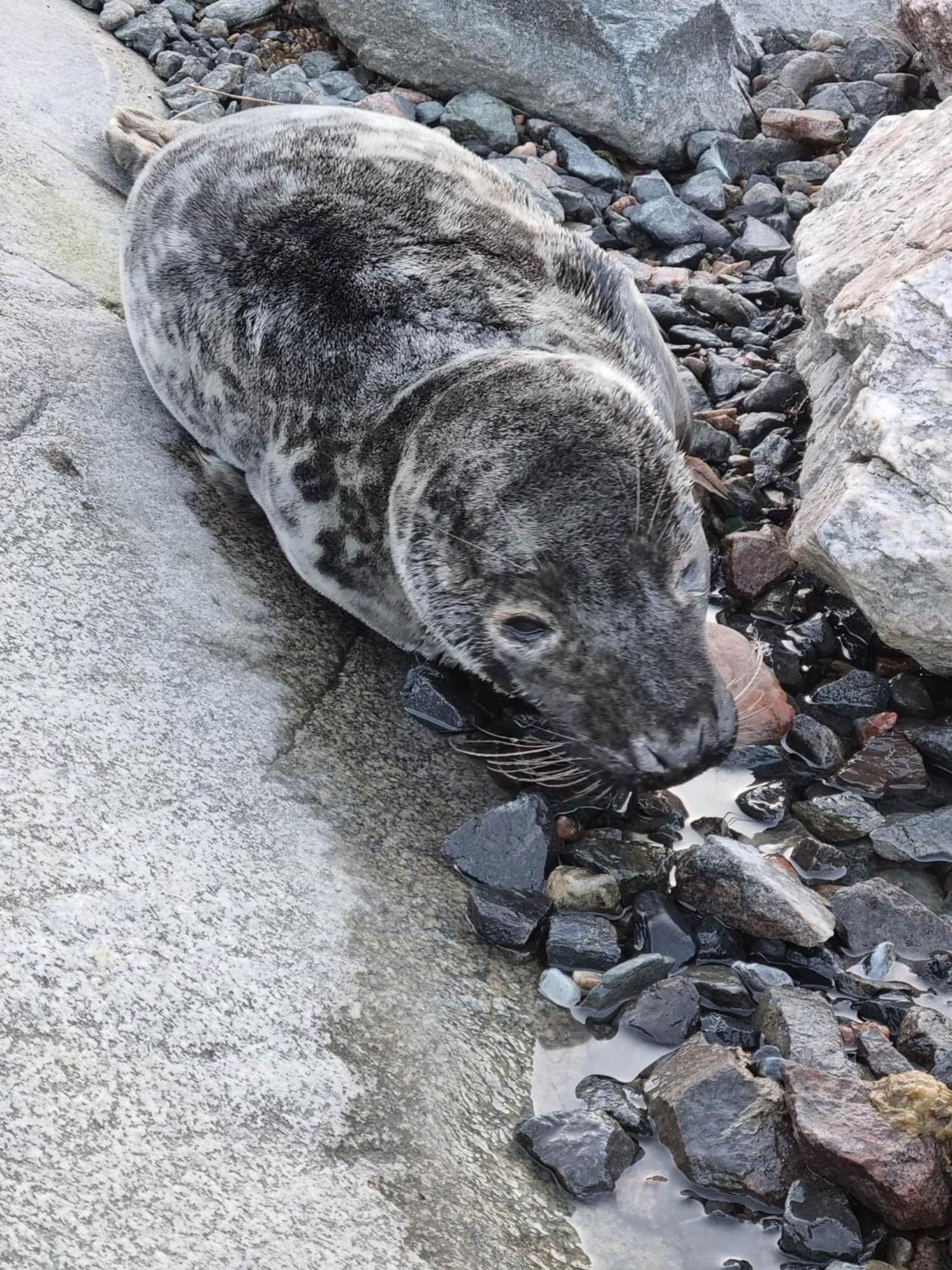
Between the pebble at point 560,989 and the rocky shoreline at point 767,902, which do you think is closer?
the rocky shoreline at point 767,902

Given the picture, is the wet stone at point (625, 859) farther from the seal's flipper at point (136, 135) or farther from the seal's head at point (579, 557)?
the seal's flipper at point (136, 135)

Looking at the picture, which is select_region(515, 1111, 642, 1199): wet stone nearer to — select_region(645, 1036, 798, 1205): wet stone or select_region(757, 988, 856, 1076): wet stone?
select_region(645, 1036, 798, 1205): wet stone

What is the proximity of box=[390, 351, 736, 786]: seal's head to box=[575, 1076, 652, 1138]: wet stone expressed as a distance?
0.74 meters

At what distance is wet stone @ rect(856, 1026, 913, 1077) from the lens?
2.75 m

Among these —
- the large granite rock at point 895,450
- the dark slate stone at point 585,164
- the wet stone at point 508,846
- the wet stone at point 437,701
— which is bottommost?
the wet stone at point 437,701

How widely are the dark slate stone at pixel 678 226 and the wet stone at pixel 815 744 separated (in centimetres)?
304

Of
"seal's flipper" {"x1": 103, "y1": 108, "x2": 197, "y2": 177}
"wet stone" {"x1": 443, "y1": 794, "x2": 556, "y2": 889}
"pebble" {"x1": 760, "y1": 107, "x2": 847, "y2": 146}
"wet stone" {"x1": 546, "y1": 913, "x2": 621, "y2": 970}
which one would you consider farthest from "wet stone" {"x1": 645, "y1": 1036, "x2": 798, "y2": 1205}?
"pebble" {"x1": 760, "y1": 107, "x2": 847, "y2": 146}

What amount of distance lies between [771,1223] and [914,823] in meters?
1.23

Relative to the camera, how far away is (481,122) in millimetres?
6738

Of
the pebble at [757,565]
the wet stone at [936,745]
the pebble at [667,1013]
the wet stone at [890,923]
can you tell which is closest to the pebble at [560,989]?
the pebble at [667,1013]

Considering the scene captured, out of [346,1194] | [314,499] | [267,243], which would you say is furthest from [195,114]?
[346,1194]

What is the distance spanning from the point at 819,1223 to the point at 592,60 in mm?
5708

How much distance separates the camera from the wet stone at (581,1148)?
2584mm

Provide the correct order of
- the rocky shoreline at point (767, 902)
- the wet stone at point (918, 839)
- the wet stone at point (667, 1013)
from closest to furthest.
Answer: the rocky shoreline at point (767, 902) → the wet stone at point (667, 1013) → the wet stone at point (918, 839)
